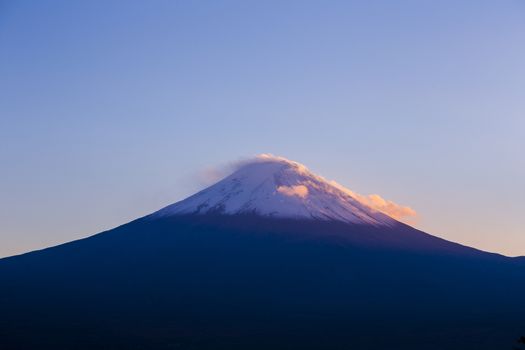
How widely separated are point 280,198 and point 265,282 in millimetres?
42084

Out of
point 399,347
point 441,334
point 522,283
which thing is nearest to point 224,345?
point 399,347

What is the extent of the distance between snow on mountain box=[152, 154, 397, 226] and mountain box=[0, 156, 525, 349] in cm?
37

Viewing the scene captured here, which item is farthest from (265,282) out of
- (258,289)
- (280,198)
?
(280,198)

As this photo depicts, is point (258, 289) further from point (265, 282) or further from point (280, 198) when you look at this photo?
point (280, 198)

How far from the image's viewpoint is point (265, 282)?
125438mm

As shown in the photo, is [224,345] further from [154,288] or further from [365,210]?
[365,210]

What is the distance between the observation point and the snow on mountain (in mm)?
161125

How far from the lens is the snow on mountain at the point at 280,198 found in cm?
16112

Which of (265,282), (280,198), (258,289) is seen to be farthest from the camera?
(280,198)

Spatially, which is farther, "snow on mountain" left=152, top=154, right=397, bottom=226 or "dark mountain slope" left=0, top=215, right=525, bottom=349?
"snow on mountain" left=152, top=154, right=397, bottom=226

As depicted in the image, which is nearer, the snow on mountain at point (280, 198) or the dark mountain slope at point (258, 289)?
the dark mountain slope at point (258, 289)

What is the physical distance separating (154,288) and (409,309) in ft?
116

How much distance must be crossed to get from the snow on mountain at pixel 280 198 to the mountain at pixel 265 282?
0.37 metres

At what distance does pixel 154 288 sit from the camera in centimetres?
12088
